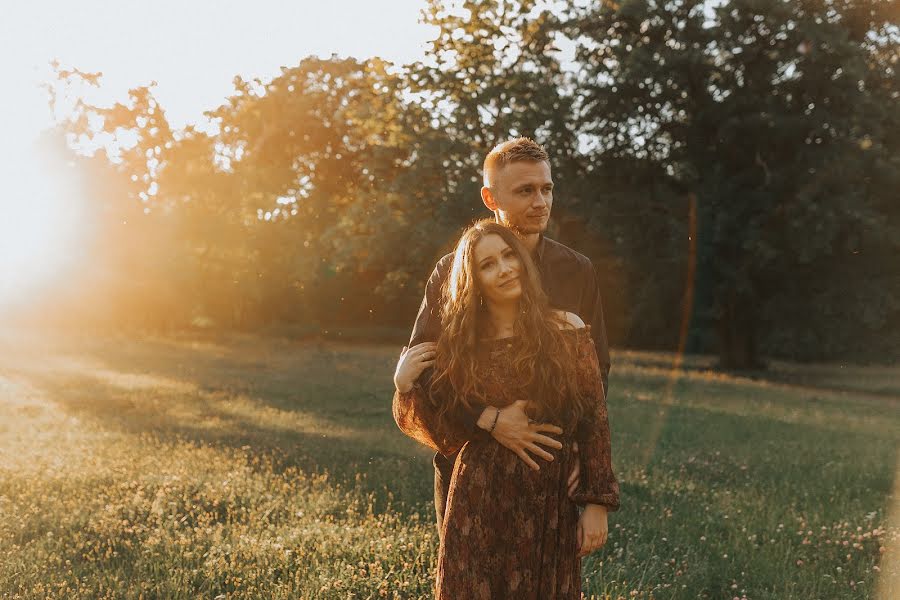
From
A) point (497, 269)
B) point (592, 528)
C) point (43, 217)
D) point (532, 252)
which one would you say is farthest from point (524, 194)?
point (43, 217)

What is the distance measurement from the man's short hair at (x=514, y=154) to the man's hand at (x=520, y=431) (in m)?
1.21

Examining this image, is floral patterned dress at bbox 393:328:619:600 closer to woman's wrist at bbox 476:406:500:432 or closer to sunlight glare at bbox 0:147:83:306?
woman's wrist at bbox 476:406:500:432

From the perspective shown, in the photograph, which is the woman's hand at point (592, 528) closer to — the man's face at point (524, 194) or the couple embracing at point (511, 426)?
the couple embracing at point (511, 426)

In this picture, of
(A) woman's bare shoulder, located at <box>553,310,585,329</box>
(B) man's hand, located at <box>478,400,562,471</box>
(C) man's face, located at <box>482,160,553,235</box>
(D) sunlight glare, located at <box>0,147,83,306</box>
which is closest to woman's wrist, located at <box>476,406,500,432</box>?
(B) man's hand, located at <box>478,400,562,471</box>

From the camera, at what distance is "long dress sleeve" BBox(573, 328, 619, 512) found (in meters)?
3.39

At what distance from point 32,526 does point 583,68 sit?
20.1m

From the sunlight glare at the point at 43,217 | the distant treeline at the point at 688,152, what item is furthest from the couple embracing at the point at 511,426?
the sunlight glare at the point at 43,217

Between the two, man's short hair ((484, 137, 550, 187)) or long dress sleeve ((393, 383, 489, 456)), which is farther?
man's short hair ((484, 137, 550, 187))

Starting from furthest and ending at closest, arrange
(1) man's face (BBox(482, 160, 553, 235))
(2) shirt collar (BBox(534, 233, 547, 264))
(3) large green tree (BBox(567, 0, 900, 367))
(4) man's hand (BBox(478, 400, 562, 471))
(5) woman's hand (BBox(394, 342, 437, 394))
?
(3) large green tree (BBox(567, 0, 900, 367)), (2) shirt collar (BBox(534, 233, 547, 264)), (1) man's face (BBox(482, 160, 553, 235)), (5) woman's hand (BBox(394, 342, 437, 394)), (4) man's hand (BBox(478, 400, 562, 471))

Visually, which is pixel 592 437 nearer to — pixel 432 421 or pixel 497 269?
pixel 432 421

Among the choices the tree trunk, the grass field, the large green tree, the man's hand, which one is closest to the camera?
the man's hand

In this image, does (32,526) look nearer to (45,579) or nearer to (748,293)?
(45,579)

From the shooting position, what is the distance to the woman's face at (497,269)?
3422 mm

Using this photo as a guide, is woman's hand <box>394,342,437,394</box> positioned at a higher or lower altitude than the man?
lower
